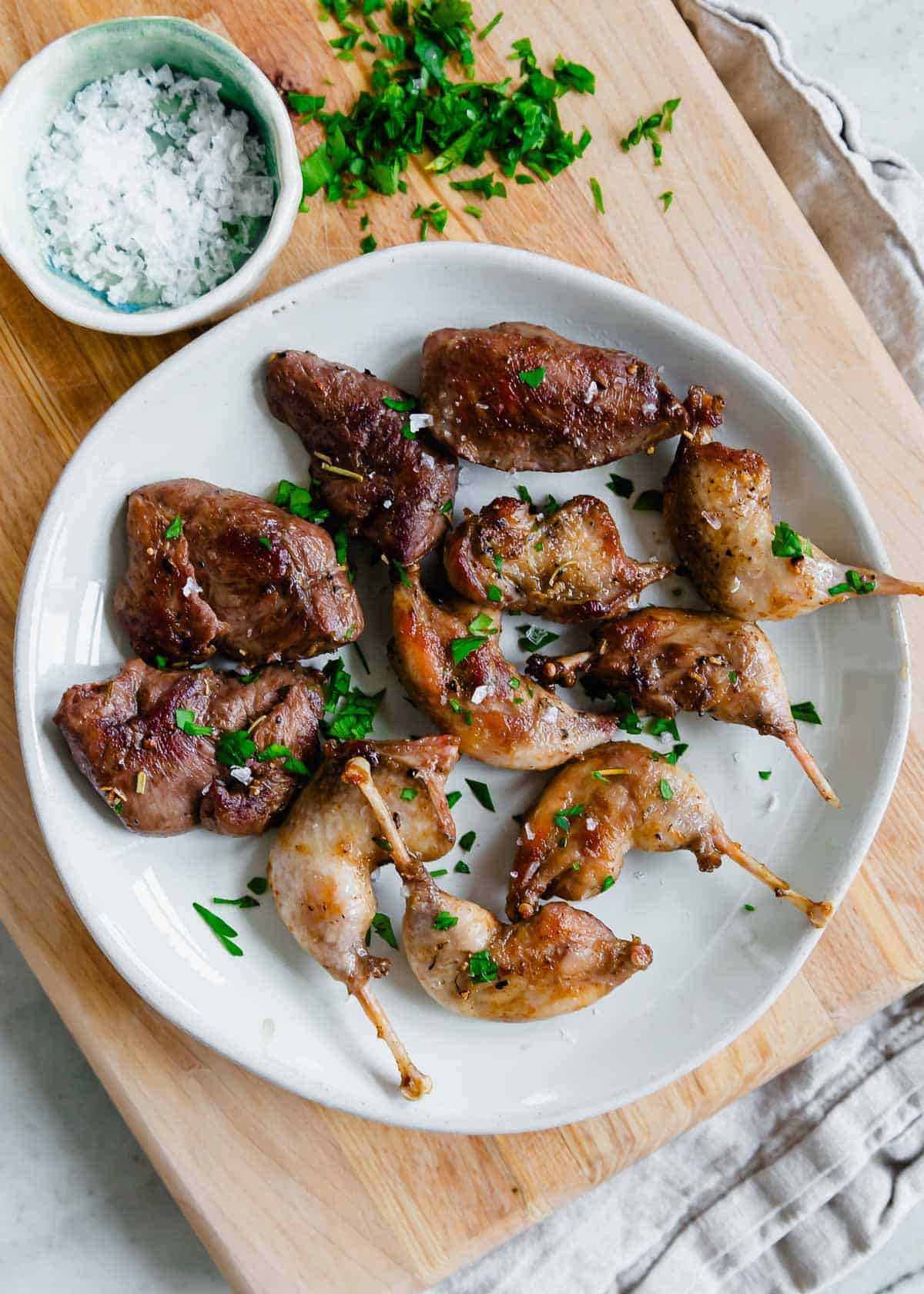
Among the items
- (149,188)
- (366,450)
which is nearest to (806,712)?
(366,450)

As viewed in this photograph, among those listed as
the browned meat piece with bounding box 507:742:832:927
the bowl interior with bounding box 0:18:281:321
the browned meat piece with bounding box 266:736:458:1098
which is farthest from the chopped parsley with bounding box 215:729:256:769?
the bowl interior with bounding box 0:18:281:321

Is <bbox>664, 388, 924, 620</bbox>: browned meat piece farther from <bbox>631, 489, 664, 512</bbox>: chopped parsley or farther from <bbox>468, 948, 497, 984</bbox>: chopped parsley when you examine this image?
<bbox>468, 948, 497, 984</bbox>: chopped parsley

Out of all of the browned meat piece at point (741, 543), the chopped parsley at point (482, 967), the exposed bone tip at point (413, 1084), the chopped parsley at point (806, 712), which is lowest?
the exposed bone tip at point (413, 1084)

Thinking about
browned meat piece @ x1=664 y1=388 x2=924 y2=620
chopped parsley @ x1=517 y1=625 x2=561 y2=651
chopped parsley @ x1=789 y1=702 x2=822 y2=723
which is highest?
browned meat piece @ x1=664 y1=388 x2=924 y2=620

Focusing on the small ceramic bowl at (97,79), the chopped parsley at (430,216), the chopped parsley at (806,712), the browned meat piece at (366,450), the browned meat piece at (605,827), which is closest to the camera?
the small ceramic bowl at (97,79)

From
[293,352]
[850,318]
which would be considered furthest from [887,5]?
[293,352]

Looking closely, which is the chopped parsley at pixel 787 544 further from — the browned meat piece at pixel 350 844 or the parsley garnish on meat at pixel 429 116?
the parsley garnish on meat at pixel 429 116

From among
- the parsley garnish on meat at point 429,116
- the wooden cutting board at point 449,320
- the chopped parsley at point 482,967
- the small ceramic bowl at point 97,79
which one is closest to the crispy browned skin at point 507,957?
the chopped parsley at point 482,967
